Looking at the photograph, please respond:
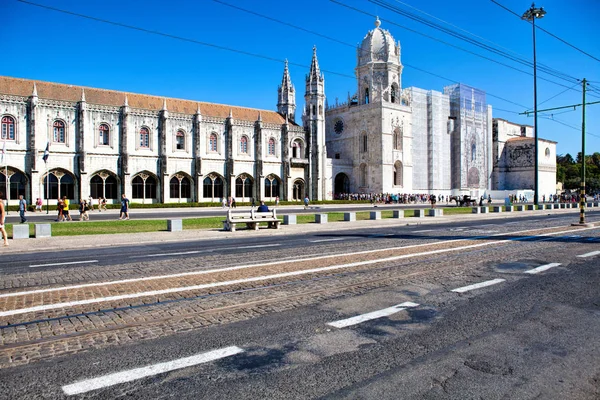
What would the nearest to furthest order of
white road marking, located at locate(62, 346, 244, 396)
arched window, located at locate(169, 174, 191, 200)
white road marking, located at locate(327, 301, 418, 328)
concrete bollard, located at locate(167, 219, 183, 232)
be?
white road marking, located at locate(62, 346, 244, 396)
white road marking, located at locate(327, 301, 418, 328)
concrete bollard, located at locate(167, 219, 183, 232)
arched window, located at locate(169, 174, 191, 200)

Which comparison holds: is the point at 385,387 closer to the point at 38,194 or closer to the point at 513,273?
the point at 513,273

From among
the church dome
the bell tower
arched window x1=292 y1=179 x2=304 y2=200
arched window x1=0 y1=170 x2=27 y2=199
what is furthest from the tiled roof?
the church dome

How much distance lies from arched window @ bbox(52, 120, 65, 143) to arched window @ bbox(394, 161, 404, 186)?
4525cm

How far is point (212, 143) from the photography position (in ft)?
169

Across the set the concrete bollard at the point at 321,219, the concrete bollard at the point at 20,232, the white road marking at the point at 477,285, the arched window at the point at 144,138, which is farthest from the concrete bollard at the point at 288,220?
the arched window at the point at 144,138

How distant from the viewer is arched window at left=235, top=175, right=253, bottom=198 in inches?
2103

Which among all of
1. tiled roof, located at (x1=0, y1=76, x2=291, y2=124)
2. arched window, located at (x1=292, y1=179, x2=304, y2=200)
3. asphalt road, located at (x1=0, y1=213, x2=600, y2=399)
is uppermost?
tiled roof, located at (x1=0, y1=76, x2=291, y2=124)

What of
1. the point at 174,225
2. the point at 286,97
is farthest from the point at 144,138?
the point at 174,225

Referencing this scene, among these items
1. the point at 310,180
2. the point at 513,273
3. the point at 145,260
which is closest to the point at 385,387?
the point at 513,273

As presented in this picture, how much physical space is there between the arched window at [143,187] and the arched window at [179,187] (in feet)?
6.86

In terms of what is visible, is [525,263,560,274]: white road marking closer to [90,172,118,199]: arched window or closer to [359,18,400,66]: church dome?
[90,172,118,199]: arched window

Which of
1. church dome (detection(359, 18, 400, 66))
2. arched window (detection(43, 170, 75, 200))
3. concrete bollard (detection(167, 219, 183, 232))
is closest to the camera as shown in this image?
concrete bollard (detection(167, 219, 183, 232))

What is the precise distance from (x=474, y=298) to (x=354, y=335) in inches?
110

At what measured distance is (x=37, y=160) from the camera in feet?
131
